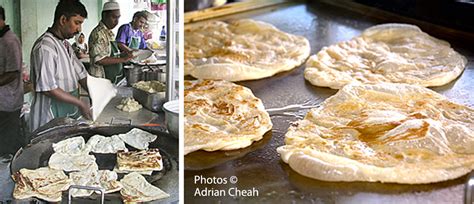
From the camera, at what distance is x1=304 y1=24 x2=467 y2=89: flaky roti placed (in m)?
2.08

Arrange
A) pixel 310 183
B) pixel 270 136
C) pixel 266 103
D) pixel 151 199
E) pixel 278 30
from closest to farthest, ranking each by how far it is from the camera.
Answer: pixel 151 199 < pixel 310 183 < pixel 270 136 < pixel 266 103 < pixel 278 30

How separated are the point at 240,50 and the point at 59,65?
1.01 metres

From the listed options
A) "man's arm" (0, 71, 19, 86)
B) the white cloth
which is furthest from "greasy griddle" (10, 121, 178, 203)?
the white cloth

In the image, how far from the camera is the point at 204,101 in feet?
6.06

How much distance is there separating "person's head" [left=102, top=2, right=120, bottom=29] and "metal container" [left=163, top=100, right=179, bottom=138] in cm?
19

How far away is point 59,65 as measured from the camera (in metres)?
1.39

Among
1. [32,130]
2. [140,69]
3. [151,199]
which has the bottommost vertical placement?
[151,199]

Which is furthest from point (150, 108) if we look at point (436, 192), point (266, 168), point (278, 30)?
point (278, 30)

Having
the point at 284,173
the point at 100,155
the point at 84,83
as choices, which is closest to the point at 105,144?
the point at 100,155

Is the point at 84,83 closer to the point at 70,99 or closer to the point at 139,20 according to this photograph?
the point at 70,99

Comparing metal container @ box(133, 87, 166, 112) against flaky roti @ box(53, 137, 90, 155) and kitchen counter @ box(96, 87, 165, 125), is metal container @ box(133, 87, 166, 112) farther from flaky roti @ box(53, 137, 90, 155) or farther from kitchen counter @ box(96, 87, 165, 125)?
flaky roti @ box(53, 137, 90, 155)

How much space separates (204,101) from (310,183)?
47cm

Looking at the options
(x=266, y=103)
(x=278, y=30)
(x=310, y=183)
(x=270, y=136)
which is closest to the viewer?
(x=310, y=183)

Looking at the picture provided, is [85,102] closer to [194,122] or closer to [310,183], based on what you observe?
[194,122]
